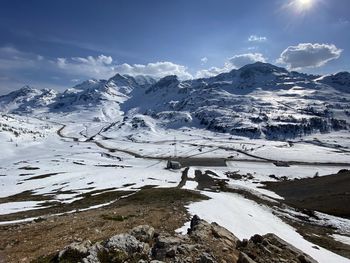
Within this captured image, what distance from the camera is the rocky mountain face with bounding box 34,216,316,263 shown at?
54.1 ft

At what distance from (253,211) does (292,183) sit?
6204cm

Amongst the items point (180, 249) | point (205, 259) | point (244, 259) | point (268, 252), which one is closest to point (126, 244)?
point (180, 249)

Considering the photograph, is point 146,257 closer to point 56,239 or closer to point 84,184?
point 56,239

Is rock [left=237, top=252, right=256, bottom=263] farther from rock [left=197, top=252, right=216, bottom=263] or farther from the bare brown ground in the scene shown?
the bare brown ground

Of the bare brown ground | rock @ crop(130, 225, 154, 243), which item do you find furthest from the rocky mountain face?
the bare brown ground

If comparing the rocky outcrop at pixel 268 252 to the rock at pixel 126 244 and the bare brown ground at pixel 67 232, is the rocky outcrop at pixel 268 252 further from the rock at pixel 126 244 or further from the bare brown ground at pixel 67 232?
the bare brown ground at pixel 67 232

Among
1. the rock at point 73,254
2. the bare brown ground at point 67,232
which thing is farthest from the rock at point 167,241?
the bare brown ground at point 67,232

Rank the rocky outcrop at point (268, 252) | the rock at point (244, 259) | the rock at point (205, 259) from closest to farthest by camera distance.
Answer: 1. the rock at point (205, 259)
2. the rock at point (244, 259)
3. the rocky outcrop at point (268, 252)

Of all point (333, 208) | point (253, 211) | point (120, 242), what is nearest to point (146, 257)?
point (120, 242)

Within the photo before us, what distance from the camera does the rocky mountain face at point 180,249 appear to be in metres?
16.5

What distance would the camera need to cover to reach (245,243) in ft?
65.2

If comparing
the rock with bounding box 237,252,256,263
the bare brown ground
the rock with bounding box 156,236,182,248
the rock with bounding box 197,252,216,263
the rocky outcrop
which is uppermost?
the rock with bounding box 156,236,182,248

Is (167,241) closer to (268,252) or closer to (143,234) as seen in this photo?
(143,234)

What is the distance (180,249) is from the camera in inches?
662
